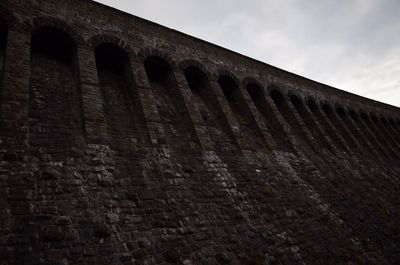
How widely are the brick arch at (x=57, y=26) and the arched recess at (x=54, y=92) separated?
0.22 ft

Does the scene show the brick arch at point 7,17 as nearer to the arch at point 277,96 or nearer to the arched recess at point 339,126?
the arch at point 277,96

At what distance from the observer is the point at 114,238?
12.7ft

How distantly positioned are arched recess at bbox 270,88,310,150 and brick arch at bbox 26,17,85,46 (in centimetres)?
776

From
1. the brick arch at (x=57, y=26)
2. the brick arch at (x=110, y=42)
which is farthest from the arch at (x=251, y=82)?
the brick arch at (x=57, y=26)

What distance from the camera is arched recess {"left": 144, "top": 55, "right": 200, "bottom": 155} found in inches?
253

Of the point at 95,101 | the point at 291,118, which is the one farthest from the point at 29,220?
the point at 291,118

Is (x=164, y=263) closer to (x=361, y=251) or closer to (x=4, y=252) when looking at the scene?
(x=4, y=252)

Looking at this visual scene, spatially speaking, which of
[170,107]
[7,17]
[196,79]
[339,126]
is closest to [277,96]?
[196,79]

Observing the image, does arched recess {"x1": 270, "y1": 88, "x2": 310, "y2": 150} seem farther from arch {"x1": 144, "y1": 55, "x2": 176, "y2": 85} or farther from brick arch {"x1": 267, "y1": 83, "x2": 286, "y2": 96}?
arch {"x1": 144, "y1": 55, "x2": 176, "y2": 85}

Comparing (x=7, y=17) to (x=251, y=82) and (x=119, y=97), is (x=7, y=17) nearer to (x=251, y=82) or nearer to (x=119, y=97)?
(x=119, y=97)

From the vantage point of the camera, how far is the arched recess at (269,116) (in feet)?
29.6

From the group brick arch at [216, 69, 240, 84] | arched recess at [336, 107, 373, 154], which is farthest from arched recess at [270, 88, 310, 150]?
arched recess at [336, 107, 373, 154]

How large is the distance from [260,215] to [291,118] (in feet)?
20.3

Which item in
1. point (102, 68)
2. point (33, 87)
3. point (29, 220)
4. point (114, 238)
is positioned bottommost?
point (114, 238)
